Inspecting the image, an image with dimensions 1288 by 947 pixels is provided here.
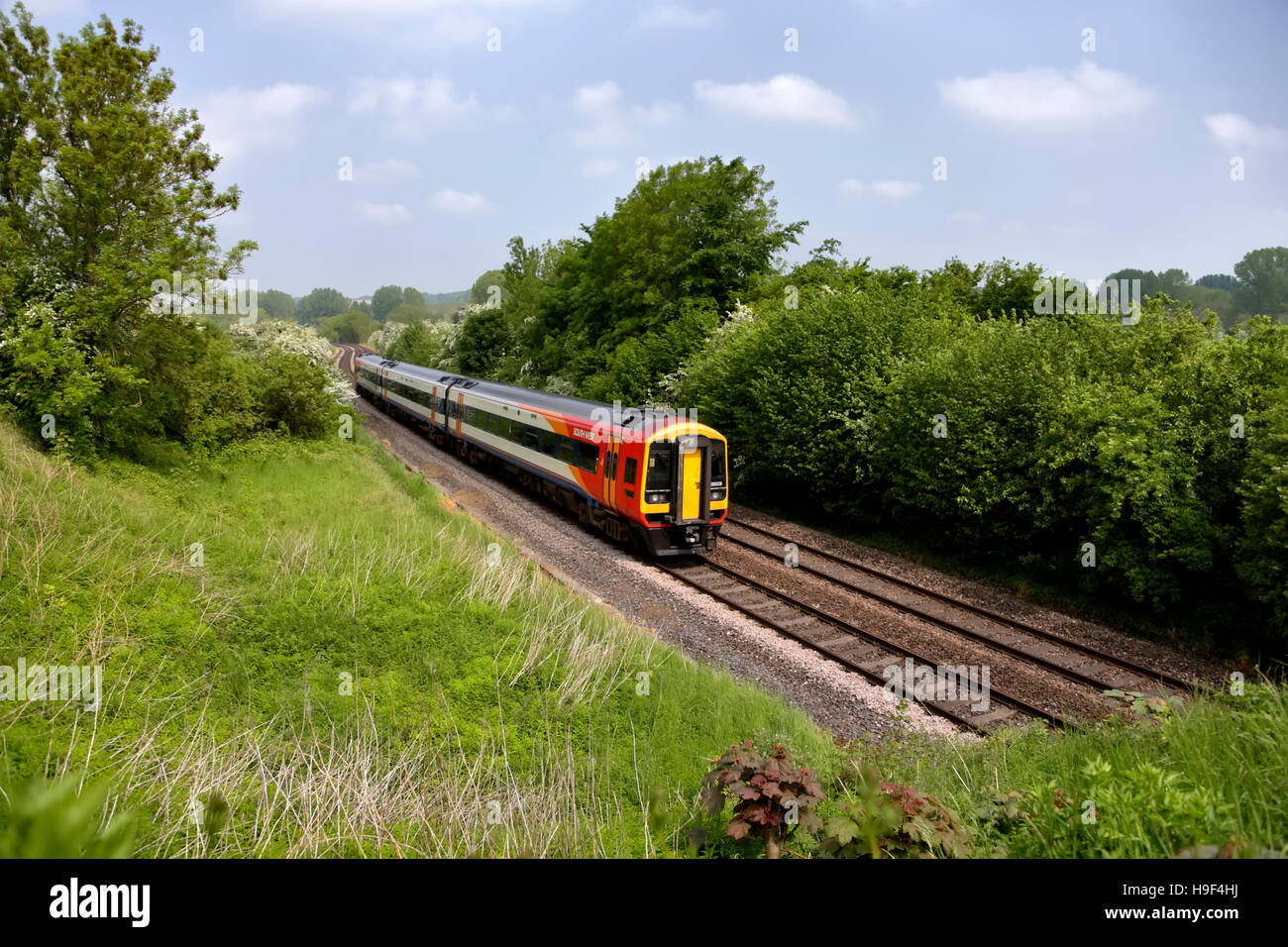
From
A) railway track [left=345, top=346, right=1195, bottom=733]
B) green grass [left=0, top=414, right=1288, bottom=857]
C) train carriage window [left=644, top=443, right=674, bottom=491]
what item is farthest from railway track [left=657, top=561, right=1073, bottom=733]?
train carriage window [left=644, top=443, right=674, bottom=491]

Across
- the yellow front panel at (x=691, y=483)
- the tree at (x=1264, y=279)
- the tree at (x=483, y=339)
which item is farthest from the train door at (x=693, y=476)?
the tree at (x=1264, y=279)

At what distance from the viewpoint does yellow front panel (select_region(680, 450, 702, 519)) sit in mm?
14740

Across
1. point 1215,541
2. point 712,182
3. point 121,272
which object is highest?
point 712,182

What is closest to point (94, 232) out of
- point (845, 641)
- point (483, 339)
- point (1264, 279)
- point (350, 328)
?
point (845, 641)

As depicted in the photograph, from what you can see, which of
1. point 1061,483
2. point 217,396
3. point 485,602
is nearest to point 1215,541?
point 1061,483

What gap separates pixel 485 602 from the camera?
9.67 meters

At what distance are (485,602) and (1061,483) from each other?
10.6m

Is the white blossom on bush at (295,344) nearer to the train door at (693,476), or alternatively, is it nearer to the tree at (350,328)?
the train door at (693,476)

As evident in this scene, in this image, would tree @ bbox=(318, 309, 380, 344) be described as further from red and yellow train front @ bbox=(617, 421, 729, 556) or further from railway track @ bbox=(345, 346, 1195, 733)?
railway track @ bbox=(345, 346, 1195, 733)

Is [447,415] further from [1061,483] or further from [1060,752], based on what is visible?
[1060,752]

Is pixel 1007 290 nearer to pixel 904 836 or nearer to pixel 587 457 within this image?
pixel 587 457

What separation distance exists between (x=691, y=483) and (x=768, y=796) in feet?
33.6

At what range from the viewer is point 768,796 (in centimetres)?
479

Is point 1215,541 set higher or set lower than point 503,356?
lower
